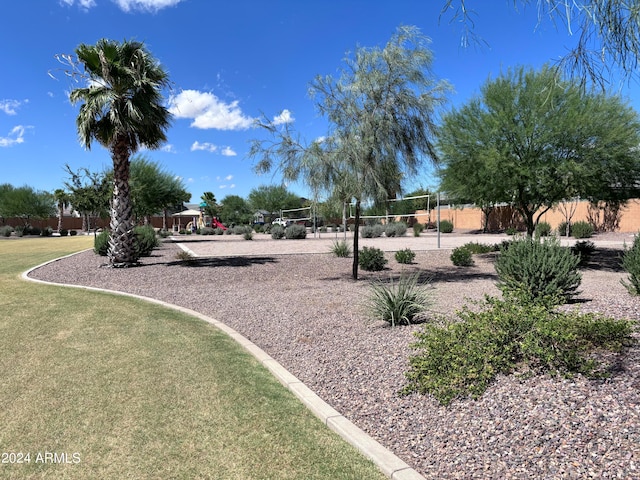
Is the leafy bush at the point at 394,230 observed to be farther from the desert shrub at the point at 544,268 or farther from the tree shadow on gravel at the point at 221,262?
the desert shrub at the point at 544,268

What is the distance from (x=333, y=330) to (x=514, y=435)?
4.00 meters

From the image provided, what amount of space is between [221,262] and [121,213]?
3947 millimetres

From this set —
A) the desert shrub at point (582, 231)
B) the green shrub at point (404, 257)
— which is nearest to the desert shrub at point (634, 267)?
the green shrub at point (404, 257)

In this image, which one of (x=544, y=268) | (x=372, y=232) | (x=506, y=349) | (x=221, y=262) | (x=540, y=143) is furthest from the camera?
(x=372, y=232)

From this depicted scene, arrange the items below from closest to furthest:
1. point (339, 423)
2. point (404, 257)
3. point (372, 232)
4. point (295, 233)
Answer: point (339, 423) → point (404, 257) → point (295, 233) → point (372, 232)

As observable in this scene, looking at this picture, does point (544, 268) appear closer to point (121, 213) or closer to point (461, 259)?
point (461, 259)

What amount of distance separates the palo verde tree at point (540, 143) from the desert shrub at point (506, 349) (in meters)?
10.3

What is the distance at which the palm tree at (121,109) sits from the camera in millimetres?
14844

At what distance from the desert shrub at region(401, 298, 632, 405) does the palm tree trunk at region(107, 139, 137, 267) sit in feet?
44.6

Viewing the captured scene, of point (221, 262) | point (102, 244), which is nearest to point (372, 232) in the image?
point (221, 262)

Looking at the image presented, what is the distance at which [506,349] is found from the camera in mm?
4406

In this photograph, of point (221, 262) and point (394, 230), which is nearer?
point (221, 262)

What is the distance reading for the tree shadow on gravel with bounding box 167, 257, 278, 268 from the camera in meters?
16.6

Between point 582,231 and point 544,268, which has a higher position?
point 582,231
